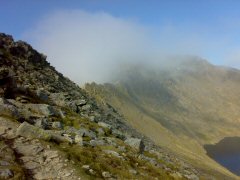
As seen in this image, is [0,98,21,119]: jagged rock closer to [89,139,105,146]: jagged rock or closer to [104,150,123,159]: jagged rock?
[89,139,105,146]: jagged rock

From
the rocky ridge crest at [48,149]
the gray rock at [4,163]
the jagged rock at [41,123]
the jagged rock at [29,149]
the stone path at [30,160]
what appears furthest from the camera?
the jagged rock at [41,123]

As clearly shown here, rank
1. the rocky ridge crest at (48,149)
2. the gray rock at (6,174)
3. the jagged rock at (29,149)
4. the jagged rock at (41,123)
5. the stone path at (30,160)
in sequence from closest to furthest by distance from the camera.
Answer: the gray rock at (6,174)
the stone path at (30,160)
the rocky ridge crest at (48,149)
the jagged rock at (29,149)
the jagged rock at (41,123)

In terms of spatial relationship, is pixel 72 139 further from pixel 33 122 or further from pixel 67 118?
pixel 67 118

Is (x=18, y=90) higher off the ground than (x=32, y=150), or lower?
higher

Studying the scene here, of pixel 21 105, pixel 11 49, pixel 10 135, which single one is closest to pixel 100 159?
pixel 10 135

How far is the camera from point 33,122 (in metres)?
33.4

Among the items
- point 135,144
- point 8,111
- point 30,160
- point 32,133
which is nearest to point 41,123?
point 8,111

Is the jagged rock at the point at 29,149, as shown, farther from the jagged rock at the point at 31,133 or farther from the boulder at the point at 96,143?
the boulder at the point at 96,143

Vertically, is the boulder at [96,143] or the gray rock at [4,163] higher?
the boulder at [96,143]

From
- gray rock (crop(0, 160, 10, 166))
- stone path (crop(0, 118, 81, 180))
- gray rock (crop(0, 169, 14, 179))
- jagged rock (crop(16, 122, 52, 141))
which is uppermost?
jagged rock (crop(16, 122, 52, 141))

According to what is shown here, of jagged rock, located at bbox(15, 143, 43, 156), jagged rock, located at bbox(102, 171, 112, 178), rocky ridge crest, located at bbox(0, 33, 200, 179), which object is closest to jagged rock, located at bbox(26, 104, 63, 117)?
rocky ridge crest, located at bbox(0, 33, 200, 179)

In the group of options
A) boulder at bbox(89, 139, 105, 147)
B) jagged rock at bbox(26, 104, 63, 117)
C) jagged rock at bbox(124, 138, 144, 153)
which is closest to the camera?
boulder at bbox(89, 139, 105, 147)

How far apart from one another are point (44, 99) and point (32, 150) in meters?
26.7

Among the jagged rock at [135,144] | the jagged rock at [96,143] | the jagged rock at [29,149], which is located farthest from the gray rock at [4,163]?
the jagged rock at [135,144]
